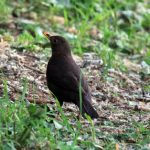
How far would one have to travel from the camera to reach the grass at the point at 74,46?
18.3ft

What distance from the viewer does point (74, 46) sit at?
9828mm

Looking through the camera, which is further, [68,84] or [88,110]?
[68,84]

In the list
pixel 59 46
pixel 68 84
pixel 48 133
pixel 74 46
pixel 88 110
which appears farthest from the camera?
pixel 74 46

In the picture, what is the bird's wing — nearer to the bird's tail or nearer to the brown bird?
the brown bird

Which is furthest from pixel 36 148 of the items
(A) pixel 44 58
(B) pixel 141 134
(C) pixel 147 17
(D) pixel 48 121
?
(C) pixel 147 17

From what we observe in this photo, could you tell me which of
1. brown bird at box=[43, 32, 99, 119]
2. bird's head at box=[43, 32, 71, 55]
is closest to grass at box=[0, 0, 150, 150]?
brown bird at box=[43, 32, 99, 119]

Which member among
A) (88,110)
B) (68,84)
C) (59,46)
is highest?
(59,46)

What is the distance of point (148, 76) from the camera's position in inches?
359

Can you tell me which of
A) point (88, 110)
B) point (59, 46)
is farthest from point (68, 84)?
point (59, 46)

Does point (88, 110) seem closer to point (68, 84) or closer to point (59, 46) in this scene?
point (68, 84)

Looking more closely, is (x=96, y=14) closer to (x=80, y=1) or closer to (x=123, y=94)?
(x=80, y=1)

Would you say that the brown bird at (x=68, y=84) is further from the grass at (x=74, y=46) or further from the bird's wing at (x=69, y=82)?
the grass at (x=74, y=46)

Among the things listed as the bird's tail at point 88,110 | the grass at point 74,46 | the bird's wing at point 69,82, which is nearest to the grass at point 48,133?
the grass at point 74,46

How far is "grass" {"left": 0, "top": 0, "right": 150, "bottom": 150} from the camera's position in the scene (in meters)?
5.58
